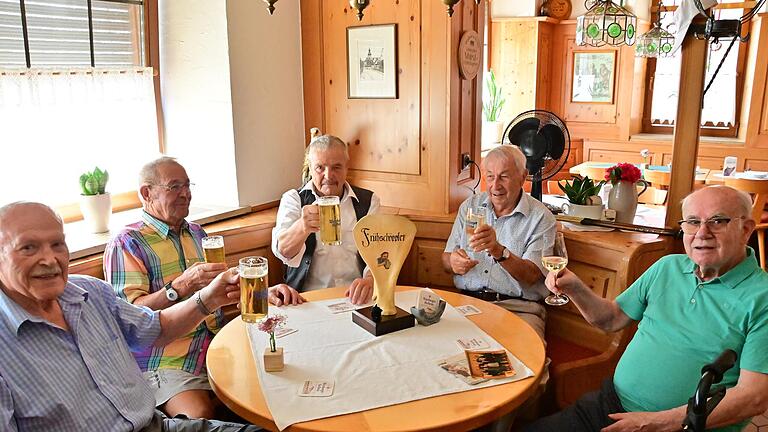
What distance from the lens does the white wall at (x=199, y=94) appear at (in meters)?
3.32

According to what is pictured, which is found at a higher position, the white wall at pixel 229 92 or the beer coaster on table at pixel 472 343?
the white wall at pixel 229 92

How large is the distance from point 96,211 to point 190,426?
1.39 meters

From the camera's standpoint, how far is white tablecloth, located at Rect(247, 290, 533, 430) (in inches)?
63.1

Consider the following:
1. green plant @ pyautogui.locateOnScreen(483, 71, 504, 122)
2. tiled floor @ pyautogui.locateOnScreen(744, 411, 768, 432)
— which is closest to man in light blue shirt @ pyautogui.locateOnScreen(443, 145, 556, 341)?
tiled floor @ pyautogui.locateOnScreen(744, 411, 768, 432)

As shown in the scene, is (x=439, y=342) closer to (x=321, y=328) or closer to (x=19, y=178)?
(x=321, y=328)

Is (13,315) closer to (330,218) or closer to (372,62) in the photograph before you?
(330,218)

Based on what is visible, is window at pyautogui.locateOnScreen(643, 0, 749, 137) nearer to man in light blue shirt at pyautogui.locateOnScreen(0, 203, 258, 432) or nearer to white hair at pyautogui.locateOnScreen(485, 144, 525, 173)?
white hair at pyautogui.locateOnScreen(485, 144, 525, 173)

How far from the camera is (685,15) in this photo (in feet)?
8.86

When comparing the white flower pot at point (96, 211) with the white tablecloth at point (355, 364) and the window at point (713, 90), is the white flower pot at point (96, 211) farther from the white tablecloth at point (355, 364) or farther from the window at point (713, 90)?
the window at point (713, 90)

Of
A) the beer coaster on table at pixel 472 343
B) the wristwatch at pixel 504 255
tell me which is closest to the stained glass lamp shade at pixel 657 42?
the wristwatch at pixel 504 255

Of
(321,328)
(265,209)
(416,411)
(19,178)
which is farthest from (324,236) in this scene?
(19,178)

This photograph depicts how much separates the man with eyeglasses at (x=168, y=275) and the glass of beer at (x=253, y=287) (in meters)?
0.39

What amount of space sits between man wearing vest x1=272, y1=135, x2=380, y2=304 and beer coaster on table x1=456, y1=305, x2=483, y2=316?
617 millimetres

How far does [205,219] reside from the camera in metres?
3.20
